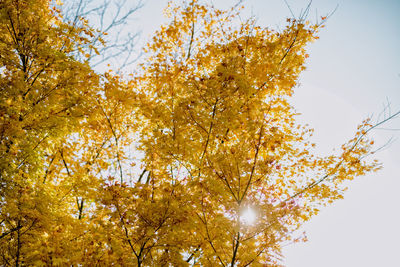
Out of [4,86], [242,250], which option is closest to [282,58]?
[242,250]

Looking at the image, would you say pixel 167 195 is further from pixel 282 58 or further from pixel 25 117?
pixel 282 58

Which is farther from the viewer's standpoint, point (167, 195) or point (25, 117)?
point (25, 117)

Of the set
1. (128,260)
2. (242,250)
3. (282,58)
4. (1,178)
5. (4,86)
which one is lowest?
(128,260)

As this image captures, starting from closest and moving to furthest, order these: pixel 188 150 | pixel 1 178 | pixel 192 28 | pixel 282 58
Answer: pixel 1 178
pixel 188 150
pixel 282 58
pixel 192 28

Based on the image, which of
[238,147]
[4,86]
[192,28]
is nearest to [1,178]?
[4,86]

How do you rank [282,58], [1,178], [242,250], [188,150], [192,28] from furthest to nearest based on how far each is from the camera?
[192,28] → [282,58] → [188,150] → [242,250] → [1,178]

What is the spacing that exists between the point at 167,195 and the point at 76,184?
6.82ft

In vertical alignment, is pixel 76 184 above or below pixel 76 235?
above

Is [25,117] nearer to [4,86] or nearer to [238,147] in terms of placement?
[4,86]

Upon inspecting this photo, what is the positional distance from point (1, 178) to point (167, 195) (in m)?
2.63

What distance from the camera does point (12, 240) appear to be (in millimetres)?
3582

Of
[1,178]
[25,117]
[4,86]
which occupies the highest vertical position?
[4,86]

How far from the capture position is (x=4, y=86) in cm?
350

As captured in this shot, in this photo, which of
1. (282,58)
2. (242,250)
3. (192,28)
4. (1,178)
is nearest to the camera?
(1,178)
